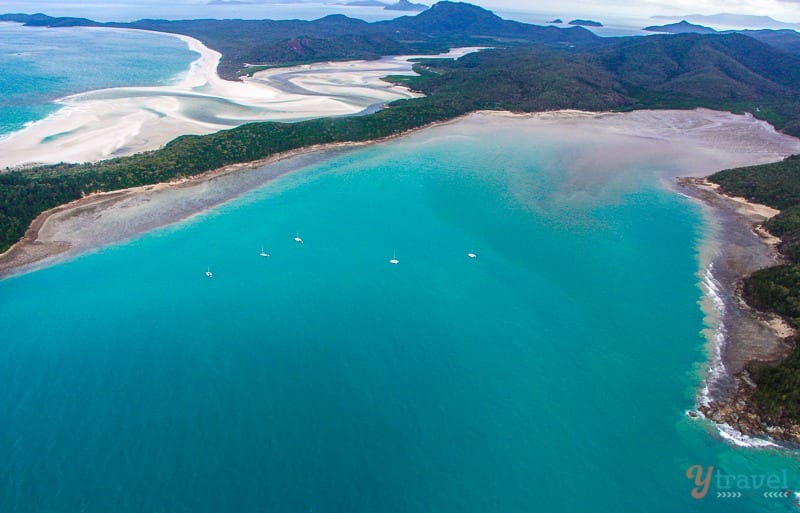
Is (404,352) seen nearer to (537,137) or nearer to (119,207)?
(119,207)

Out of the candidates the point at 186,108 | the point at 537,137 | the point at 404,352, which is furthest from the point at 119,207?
the point at 537,137

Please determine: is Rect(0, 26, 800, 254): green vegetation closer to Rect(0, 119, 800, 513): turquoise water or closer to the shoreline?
the shoreline

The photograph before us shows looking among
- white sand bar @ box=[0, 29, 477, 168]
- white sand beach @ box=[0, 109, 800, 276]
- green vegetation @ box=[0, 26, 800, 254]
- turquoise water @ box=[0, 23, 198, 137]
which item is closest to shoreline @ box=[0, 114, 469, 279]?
white sand beach @ box=[0, 109, 800, 276]

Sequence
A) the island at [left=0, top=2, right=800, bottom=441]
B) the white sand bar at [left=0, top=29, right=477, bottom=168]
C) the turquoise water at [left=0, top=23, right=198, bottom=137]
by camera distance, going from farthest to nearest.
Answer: the turquoise water at [left=0, top=23, right=198, bottom=137] → the white sand bar at [left=0, top=29, right=477, bottom=168] → the island at [left=0, top=2, right=800, bottom=441]

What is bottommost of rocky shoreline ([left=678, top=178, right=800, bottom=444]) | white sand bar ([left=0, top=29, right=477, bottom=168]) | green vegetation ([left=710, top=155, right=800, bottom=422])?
white sand bar ([left=0, top=29, right=477, bottom=168])

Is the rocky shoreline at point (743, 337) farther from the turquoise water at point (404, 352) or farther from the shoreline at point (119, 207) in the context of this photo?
the shoreline at point (119, 207)
